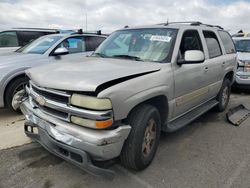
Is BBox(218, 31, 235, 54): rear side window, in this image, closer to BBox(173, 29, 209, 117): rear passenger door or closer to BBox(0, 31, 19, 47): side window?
BBox(173, 29, 209, 117): rear passenger door

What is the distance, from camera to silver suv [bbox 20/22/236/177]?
8.30 ft

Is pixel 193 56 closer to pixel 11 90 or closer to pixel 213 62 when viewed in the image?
pixel 213 62

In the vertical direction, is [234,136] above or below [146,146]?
below

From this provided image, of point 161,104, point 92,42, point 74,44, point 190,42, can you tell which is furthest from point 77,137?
point 92,42

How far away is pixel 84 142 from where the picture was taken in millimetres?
2514

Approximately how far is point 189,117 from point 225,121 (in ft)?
4.86

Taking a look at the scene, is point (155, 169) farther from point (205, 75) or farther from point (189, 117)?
point (205, 75)

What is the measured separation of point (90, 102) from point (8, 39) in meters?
8.26

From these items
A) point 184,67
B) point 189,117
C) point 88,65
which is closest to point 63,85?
point 88,65

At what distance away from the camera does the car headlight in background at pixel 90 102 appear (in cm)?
246

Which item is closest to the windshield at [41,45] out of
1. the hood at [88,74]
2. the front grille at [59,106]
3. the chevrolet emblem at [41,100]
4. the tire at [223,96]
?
the hood at [88,74]

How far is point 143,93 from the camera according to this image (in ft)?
9.52

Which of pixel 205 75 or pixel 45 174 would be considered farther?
pixel 205 75

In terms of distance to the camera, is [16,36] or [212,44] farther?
[16,36]
